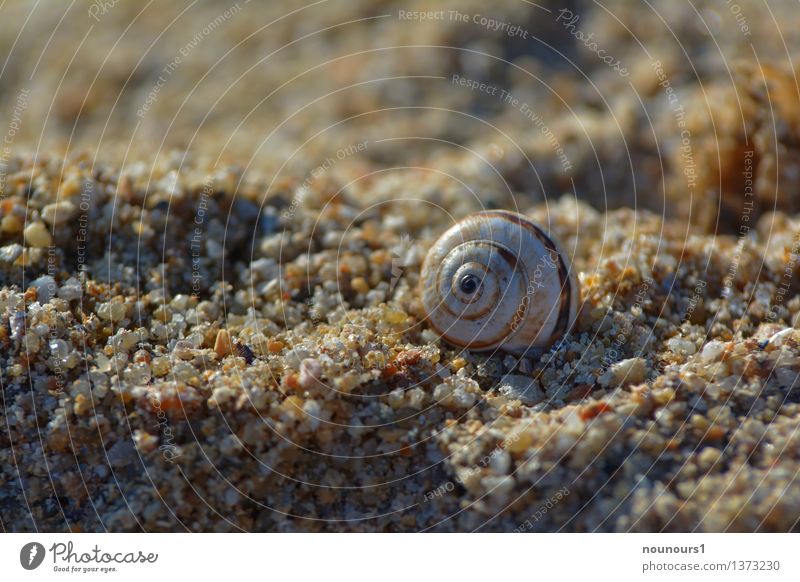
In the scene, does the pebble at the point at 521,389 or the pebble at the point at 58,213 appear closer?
the pebble at the point at 521,389

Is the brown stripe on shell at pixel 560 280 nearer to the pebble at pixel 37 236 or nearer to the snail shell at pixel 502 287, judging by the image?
the snail shell at pixel 502 287

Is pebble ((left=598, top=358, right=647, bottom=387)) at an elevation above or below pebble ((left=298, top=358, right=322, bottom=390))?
below

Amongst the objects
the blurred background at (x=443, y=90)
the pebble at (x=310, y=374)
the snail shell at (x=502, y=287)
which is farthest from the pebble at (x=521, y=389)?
the blurred background at (x=443, y=90)

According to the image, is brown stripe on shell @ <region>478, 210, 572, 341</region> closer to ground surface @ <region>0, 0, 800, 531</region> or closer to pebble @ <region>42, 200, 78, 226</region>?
ground surface @ <region>0, 0, 800, 531</region>

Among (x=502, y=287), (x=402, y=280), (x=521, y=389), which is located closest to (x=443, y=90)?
(x=402, y=280)

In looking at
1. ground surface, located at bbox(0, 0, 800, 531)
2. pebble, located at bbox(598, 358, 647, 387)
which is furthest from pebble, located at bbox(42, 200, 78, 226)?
pebble, located at bbox(598, 358, 647, 387)
